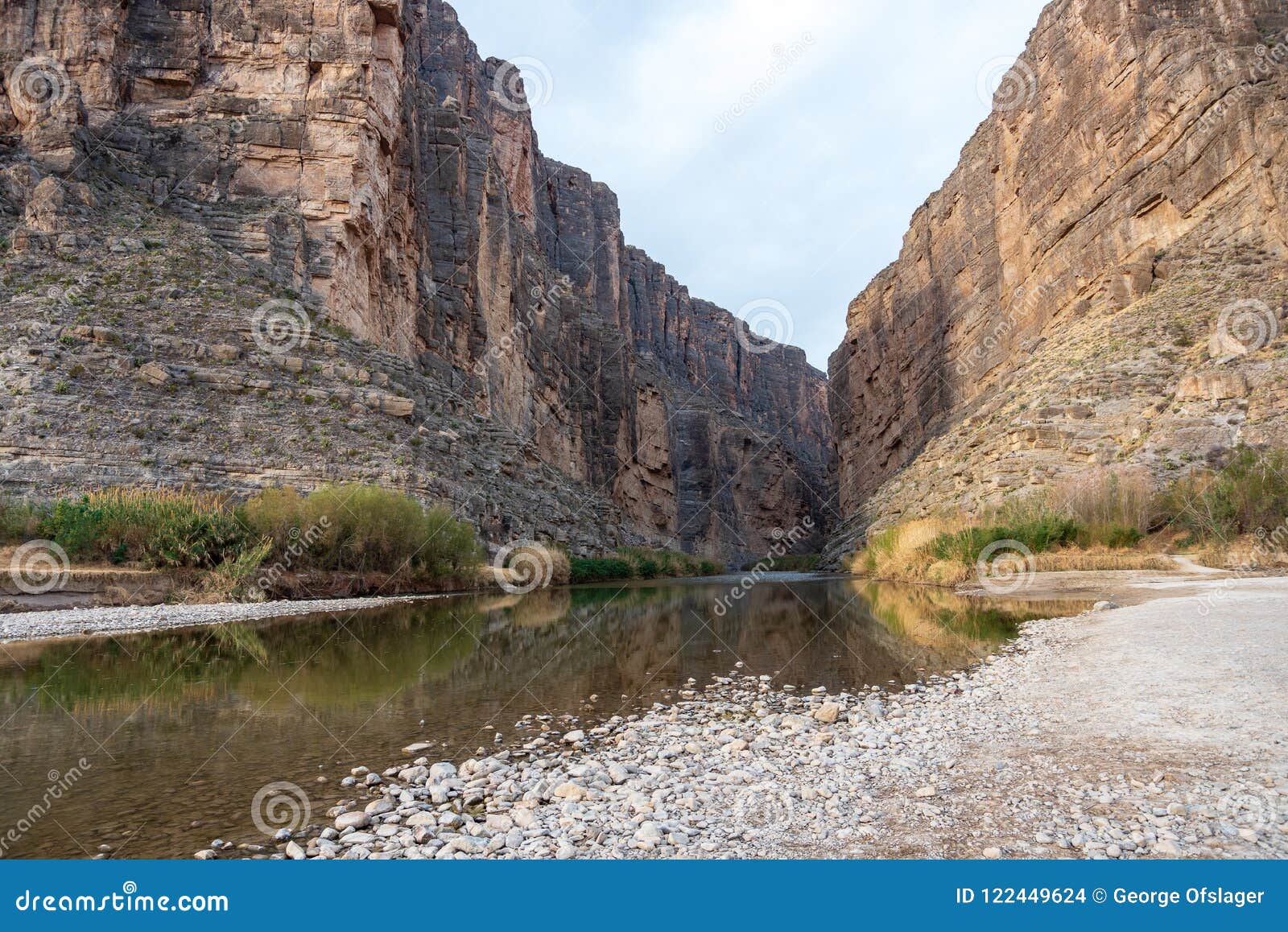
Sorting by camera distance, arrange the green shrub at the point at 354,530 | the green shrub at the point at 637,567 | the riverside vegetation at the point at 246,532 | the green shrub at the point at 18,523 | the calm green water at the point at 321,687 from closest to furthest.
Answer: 1. the calm green water at the point at 321,687
2. the green shrub at the point at 18,523
3. the riverside vegetation at the point at 246,532
4. the green shrub at the point at 354,530
5. the green shrub at the point at 637,567

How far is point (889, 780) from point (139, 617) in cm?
1401

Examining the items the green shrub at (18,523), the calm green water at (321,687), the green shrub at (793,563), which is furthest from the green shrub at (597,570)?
the green shrub at (793,563)

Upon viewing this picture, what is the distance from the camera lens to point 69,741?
19.3 ft

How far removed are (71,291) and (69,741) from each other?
25761mm

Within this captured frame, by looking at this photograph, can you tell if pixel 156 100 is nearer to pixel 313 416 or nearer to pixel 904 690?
pixel 313 416

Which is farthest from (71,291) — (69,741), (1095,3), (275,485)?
(1095,3)

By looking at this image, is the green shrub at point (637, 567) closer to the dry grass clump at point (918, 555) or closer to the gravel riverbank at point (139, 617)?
the dry grass clump at point (918, 555)

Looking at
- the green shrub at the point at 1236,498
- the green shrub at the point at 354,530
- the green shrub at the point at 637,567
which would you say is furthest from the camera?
the green shrub at the point at 637,567

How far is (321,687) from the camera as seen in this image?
8016 millimetres

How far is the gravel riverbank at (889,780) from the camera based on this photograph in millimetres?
3574

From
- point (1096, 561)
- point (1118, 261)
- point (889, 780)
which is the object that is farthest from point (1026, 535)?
point (889, 780)

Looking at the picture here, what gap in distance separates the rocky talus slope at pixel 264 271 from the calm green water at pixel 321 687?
12.0 metres

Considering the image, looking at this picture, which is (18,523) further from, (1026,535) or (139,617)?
(1026,535)

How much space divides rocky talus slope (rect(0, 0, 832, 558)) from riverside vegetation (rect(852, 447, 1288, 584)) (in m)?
16.8
